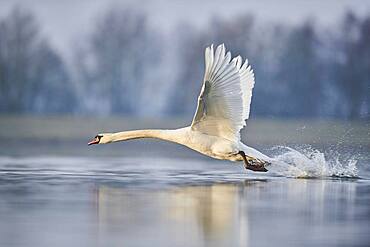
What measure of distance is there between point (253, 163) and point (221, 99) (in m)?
1.05

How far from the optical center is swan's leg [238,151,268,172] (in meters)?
15.0

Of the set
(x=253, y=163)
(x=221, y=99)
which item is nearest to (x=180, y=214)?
(x=221, y=99)

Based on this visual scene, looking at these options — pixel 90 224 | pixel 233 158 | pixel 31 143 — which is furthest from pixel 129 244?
pixel 31 143

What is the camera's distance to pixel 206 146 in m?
15.3

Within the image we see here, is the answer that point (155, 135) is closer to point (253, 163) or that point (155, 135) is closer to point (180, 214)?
point (253, 163)

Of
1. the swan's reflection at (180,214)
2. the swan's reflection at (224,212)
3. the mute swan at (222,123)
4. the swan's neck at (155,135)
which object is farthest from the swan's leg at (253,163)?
the swan's neck at (155,135)

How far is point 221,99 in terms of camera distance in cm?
1481

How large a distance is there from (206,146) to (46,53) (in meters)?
35.3

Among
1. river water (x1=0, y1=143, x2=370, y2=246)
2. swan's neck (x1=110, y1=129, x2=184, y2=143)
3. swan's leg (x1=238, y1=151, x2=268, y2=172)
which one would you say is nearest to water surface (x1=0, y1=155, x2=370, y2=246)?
river water (x1=0, y1=143, x2=370, y2=246)

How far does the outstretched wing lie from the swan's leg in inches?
15.1

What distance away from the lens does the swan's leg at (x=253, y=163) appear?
1499cm

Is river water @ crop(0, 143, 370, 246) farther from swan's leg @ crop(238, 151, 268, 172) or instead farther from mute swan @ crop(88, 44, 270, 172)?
mute swan @ crop(88, 44, 270, 172)

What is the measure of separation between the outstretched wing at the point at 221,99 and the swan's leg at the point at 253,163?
384 millimetres

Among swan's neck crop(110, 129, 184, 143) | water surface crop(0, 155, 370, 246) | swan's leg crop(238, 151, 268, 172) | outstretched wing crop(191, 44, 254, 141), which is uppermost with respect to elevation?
outstretched wing crop(191, 44, 254, 141)
